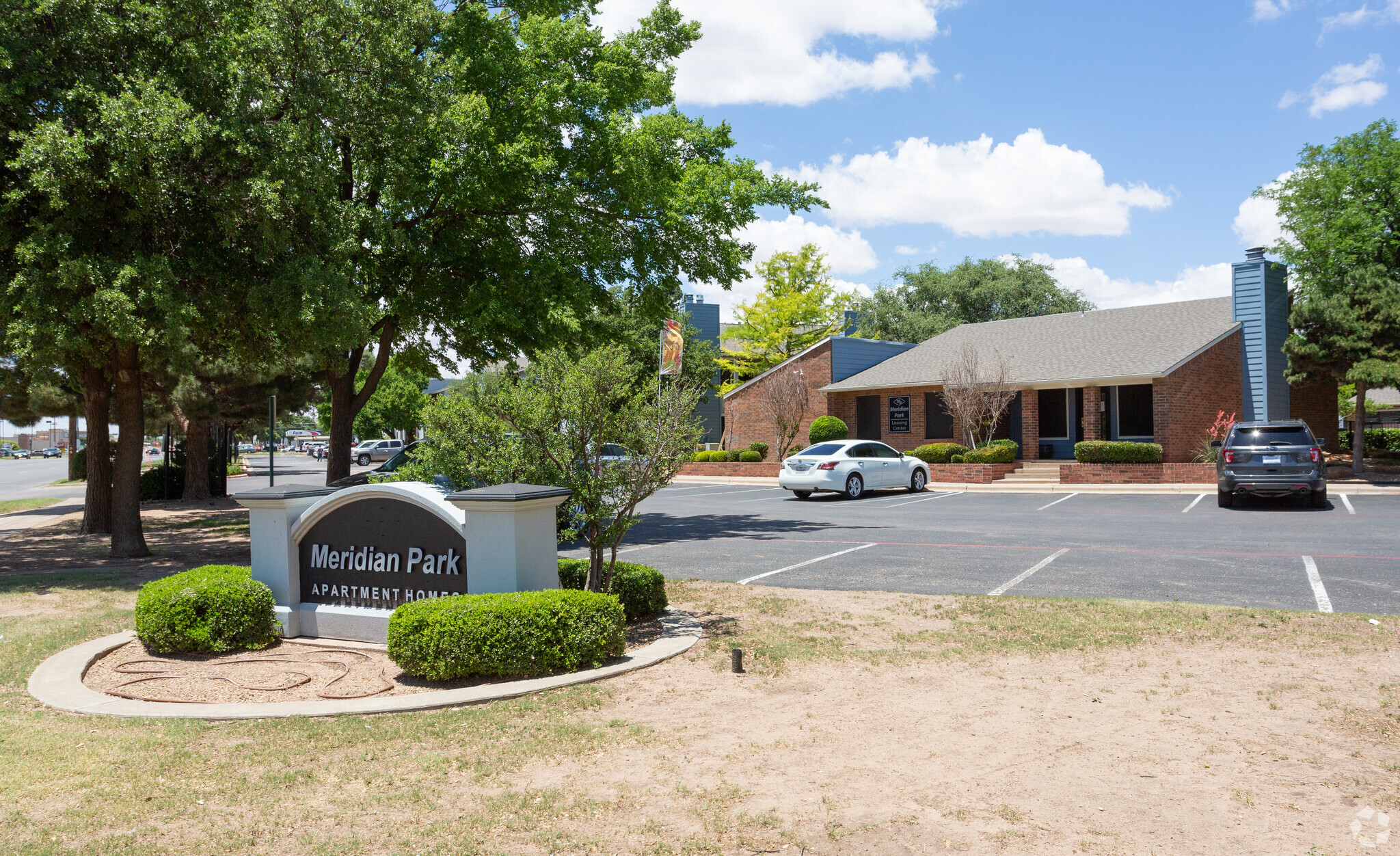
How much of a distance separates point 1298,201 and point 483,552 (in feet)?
118

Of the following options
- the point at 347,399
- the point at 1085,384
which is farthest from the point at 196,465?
the point at 1085,384

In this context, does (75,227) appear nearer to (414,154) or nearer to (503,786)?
(414,154)

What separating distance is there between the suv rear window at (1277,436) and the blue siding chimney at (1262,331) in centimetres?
1037

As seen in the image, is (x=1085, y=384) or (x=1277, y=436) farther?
(x=1085, y=384)

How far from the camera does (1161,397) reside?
2638cm

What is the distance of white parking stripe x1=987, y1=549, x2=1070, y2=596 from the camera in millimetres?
9594

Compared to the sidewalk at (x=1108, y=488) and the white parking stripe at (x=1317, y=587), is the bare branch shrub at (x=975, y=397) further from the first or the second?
the white parking stripe at (x=1317, y=587)

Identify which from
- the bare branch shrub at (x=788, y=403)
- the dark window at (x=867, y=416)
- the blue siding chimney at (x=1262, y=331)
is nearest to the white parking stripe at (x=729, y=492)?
the bare branch shrub at (x=788, y=403)

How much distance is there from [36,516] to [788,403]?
22724mm

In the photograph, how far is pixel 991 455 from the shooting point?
27328mm

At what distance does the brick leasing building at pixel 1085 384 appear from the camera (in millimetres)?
27031

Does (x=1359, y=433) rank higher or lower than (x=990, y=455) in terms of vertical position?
higher

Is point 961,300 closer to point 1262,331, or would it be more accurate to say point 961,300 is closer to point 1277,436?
point 1262,331

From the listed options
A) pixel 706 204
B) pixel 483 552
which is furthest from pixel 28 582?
pixel 706 204
